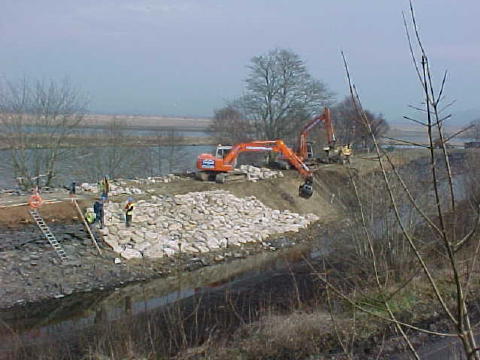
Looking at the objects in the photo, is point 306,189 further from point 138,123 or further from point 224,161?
point 138,123

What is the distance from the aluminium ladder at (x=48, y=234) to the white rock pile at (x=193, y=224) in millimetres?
1803

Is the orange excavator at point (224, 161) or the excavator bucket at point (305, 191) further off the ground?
the orange excavator at point (224, 161)

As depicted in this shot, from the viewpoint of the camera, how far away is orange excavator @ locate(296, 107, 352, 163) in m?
29.7

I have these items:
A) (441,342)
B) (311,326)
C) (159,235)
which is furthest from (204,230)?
(441,342)

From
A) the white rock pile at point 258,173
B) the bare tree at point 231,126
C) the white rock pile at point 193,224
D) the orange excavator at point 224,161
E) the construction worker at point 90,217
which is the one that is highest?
the bare tree at point 231,126

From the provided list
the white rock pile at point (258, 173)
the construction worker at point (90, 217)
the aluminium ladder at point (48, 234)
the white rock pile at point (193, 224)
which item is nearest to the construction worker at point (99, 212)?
the construction worker at point (90, 217)

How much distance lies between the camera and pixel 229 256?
20016mm

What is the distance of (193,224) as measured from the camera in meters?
22.3

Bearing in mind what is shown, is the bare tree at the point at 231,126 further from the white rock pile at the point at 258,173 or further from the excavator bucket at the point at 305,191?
the excavator bucket at the point at 305,191

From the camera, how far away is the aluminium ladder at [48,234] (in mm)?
17555

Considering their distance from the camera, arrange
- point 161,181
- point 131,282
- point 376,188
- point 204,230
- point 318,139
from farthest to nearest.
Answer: point 318,139 → point 161,181 → point 204,230 → point 131,282 → point 376,188

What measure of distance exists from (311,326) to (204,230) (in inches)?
427

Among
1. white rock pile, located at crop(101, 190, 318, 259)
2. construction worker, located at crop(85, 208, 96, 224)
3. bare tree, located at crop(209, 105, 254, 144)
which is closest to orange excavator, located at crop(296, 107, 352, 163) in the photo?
white rock pile, located at crop(101, 190, 318, 259)

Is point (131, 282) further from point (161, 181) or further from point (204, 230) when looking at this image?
point (161, 181)
